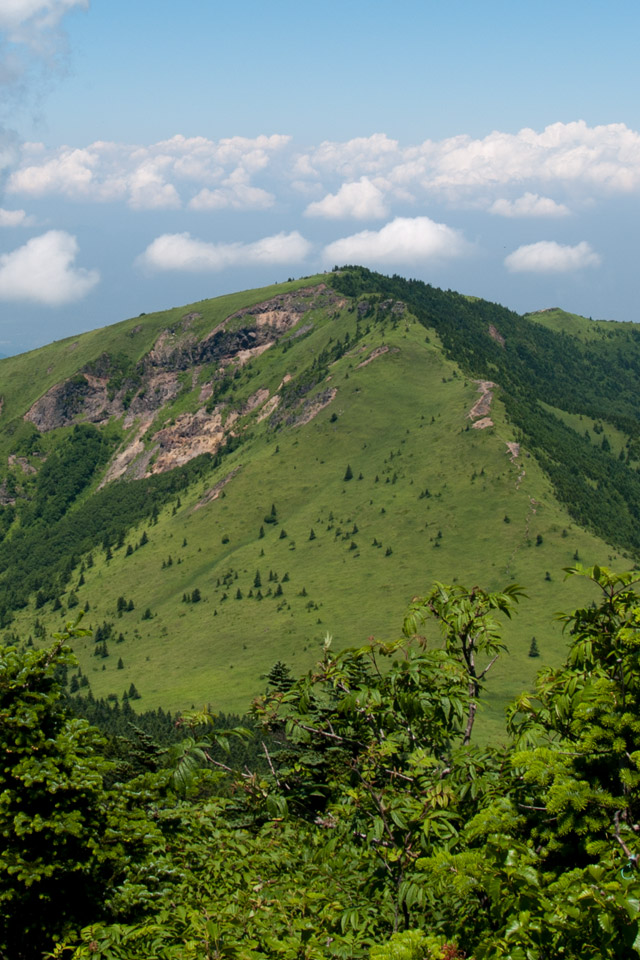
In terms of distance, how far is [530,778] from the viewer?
11391mm

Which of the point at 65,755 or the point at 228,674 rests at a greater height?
the point at 65,755

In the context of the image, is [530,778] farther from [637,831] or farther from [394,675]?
[394,675]

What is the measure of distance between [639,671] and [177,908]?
991 centimetres

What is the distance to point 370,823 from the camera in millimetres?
14484

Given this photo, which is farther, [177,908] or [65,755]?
[65,755]

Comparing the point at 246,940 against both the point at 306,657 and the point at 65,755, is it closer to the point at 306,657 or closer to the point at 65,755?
the point at 65,755

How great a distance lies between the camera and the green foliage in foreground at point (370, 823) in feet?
34.2

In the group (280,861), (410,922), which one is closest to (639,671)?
(410,922)

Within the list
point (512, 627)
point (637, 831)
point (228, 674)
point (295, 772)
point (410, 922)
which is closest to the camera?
point (637, 831)

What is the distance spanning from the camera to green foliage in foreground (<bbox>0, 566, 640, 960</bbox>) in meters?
10.4

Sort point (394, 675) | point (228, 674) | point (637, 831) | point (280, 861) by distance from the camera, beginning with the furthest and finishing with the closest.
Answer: point (228, 674) < point (280, 861) < point (394, 675) < point (637, 831)

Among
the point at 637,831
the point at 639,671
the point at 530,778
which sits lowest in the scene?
the point at 637,831

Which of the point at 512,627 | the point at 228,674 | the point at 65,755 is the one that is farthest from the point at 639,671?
the point at 228,674

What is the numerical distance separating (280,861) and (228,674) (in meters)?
189
